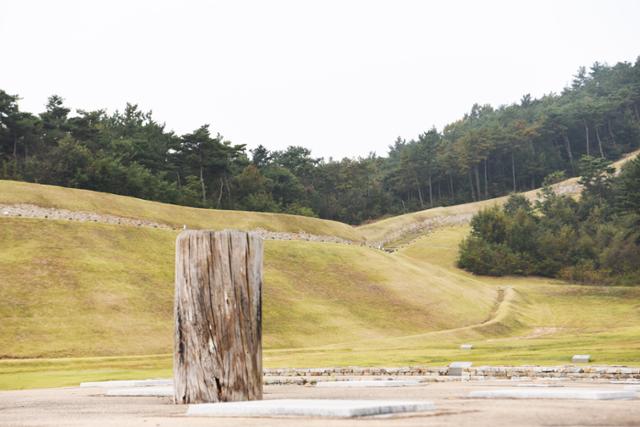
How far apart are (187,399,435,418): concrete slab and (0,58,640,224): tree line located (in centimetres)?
7595

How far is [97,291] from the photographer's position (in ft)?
172

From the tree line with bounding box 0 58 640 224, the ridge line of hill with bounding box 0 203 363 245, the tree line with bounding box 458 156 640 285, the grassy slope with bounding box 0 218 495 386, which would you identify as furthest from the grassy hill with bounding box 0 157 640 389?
the tree line with bounding box 0 58 640 224

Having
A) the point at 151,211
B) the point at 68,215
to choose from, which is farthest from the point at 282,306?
the point at 151,211

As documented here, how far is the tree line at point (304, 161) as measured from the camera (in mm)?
88750

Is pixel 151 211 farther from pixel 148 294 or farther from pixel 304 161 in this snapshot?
pixel 304 161

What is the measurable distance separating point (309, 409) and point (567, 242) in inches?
3704

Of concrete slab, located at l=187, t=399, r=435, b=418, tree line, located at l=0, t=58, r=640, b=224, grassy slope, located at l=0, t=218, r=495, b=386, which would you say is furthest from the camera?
tree line, located at l=0, t=58, r=640, b=224

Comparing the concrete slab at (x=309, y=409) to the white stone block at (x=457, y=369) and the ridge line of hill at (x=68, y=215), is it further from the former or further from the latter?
the ridge line of hill at (x=68, y=215)

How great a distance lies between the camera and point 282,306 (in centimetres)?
5975

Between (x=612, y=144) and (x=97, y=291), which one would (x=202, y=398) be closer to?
(x=97, y=291)

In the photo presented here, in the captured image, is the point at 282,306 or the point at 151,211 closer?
the point at 282,306

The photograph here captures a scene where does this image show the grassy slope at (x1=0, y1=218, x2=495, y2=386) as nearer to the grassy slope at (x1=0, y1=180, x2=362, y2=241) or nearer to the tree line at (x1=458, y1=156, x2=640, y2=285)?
the grassy slope at (x1=0, y1=180, x2=362, y2=241)

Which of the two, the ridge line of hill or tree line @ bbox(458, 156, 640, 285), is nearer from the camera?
the ridge line of hill

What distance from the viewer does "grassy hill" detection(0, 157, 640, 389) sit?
38994mm
